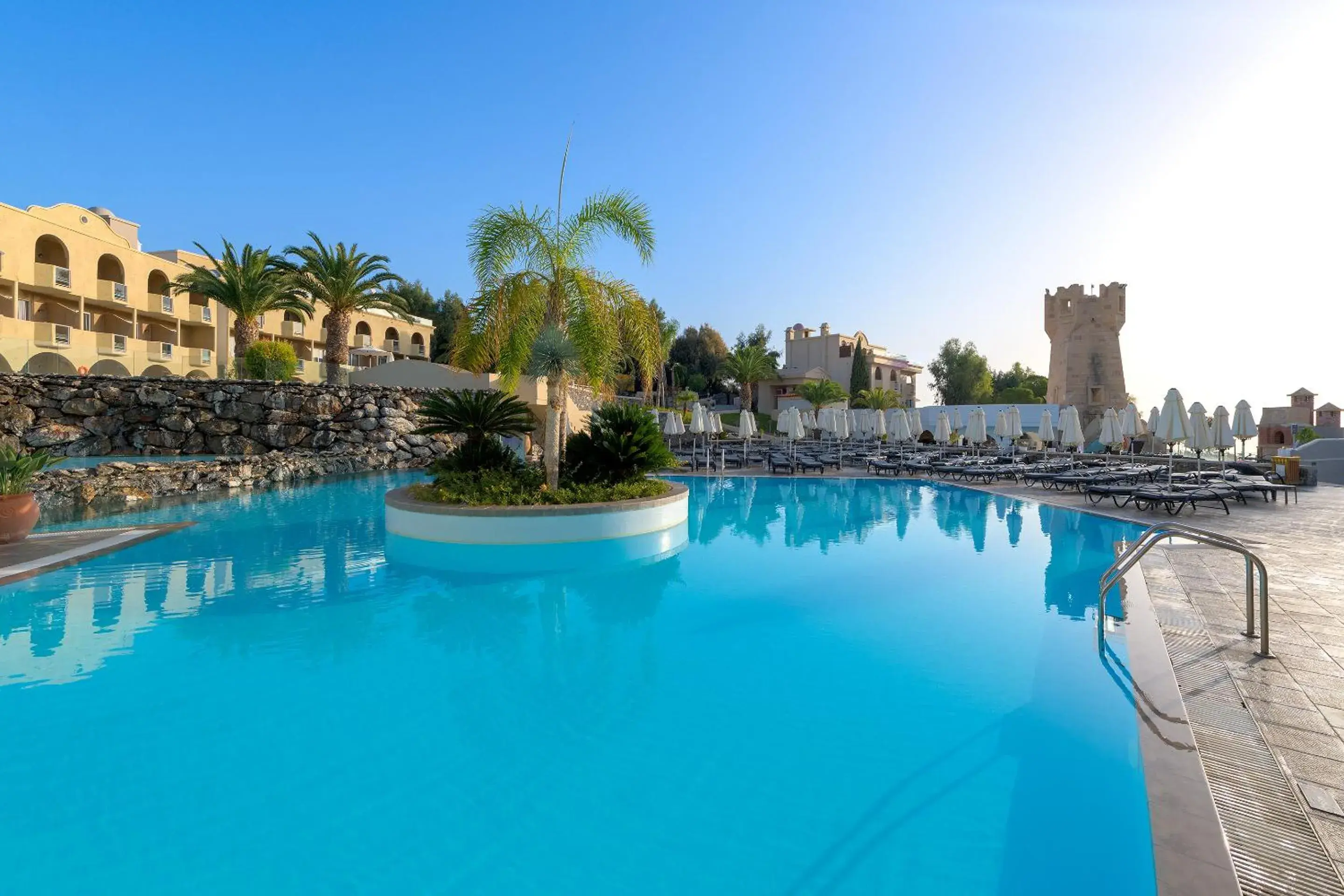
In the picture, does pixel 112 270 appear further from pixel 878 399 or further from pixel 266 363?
pixel 878 399

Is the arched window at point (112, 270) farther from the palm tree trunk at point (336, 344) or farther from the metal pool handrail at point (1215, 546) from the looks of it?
the metal pool handrail at point (1215, 546)

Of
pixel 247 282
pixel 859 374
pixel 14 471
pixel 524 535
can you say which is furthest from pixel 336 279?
pixel 859 374

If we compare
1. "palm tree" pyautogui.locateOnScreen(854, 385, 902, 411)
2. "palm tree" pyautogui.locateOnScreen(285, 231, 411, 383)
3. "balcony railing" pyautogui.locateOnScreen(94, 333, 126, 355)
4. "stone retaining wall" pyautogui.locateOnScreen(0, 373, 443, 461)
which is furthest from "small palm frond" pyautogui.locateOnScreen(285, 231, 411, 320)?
"palm tree" pyautogui.locateOnScreen(854, 385, 902, 411)

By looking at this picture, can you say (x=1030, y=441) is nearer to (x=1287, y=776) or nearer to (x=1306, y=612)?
(x=1306, y=612)

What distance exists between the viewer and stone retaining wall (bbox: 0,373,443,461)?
872 inches

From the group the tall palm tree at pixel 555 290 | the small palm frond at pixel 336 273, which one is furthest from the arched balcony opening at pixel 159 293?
the tall palm tree at pixel 555 290

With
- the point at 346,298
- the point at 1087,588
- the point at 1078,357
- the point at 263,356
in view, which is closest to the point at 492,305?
the point at 1087,588

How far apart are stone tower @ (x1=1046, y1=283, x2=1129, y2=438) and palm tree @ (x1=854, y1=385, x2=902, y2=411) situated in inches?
424

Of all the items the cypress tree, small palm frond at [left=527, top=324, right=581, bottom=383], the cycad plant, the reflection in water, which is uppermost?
the cypress tree

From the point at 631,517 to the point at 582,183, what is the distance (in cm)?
652

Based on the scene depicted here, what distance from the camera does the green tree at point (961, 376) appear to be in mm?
58906

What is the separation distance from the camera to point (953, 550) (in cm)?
1084

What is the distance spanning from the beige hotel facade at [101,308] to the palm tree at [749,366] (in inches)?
961

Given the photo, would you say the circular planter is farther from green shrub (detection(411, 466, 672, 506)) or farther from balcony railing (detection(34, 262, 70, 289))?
balcony railing (detection(34, 262, 70, 289))
